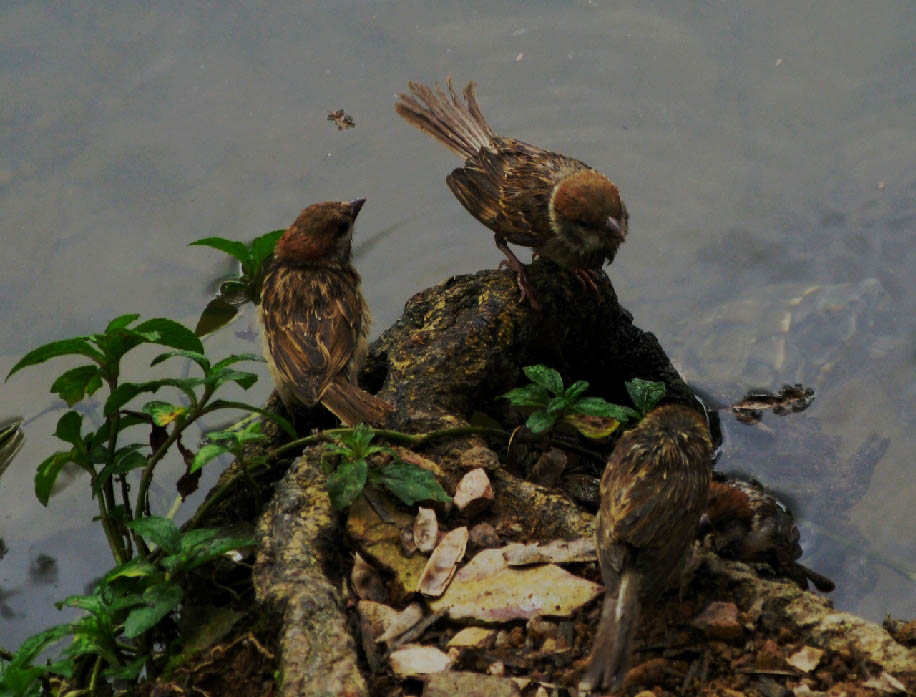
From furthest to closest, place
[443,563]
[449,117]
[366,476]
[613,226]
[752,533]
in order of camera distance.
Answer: [449,117]
[613,226]
[752,533]
[366,476]
[443,563]

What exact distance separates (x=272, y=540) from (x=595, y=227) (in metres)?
2.11

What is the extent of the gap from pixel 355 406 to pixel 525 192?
160 cm

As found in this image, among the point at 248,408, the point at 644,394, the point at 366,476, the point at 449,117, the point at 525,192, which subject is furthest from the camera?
the point at 449,117

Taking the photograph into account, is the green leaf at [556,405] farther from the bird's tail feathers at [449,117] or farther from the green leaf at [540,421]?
the bird's tail feathers at [449,117]

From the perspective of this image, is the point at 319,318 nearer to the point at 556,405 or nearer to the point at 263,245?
the point at 263,245

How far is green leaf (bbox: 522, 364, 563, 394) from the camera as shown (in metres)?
4.23

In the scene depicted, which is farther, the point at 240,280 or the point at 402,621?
the point at 240,280

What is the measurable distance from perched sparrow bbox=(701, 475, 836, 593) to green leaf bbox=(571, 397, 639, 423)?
1.40 feet

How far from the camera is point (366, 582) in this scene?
3.82 metres

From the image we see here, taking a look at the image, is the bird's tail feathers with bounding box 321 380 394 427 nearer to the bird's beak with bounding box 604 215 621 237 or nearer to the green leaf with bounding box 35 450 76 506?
the green leaf with bounding box 35 450 76 506

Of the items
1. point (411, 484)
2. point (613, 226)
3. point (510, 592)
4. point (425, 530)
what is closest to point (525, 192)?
point (613, 226)

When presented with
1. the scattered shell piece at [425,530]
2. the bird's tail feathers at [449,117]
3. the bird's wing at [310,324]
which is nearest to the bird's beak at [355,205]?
the bird's wing at [310,324]

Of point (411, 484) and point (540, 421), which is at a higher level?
point (540, 421)

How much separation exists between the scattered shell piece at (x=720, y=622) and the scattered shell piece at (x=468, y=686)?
0.65m
